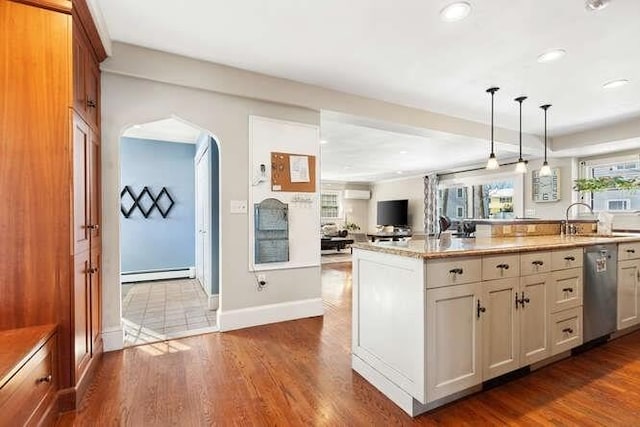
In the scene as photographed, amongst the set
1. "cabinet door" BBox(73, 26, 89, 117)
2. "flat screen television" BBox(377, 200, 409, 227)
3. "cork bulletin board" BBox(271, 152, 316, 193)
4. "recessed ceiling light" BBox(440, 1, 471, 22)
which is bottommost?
"flat screen television" BBox(377, 200, 409, 227)

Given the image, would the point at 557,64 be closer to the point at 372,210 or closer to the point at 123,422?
the point at 123,422

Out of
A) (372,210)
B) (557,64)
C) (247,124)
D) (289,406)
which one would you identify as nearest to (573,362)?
(289,406)

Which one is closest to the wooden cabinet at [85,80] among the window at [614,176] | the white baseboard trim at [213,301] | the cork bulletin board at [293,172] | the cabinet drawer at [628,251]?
the cork bulletin board at [293,172]

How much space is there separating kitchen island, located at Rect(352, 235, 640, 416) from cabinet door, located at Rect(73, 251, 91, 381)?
5.74ft

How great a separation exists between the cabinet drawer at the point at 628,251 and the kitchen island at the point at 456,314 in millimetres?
771

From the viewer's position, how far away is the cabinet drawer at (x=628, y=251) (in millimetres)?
2777

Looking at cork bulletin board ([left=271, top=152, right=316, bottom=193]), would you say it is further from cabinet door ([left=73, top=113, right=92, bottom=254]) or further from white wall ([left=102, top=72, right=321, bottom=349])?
cabinet door ([left=73, top=113, right=92, bottom=254])

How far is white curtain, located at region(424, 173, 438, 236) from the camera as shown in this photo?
8539mm

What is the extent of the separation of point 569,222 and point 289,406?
3.70 metres

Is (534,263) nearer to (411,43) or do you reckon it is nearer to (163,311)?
(411,43)

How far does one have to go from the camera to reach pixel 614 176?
505cm

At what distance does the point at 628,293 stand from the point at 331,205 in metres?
8.38

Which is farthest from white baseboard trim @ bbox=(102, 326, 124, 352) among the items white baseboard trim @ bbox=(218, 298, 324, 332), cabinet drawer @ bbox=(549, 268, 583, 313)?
cabinet drawer @ bbox=(549, 268, 583, 313)

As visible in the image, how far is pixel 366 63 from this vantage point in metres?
2.81
